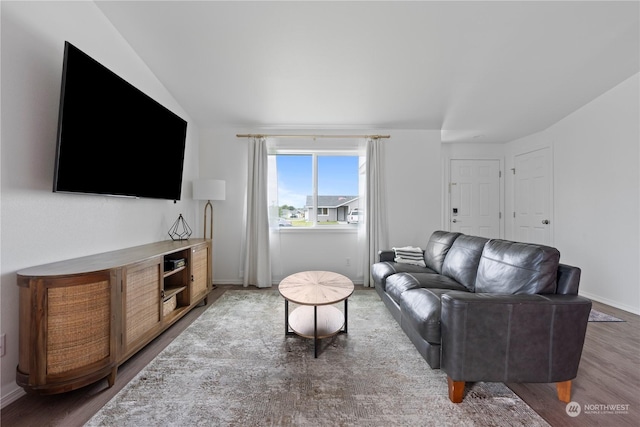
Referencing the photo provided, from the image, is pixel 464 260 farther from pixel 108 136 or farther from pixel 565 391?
pixel 108 136

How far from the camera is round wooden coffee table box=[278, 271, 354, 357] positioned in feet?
6.05

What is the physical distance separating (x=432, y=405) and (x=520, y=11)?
295cm

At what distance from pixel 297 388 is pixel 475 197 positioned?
4361 mm

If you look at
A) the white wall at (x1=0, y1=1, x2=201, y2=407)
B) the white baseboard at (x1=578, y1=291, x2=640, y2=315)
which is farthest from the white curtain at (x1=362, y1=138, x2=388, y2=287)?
the white wall at (x1=0, y1=1, x2=201, y2=407)

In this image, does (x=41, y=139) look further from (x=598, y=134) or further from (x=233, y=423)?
(x=598, y=134)

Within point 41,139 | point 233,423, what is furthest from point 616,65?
point 41,139

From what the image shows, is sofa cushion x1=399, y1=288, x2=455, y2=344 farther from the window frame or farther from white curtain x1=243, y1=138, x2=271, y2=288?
white curtain x1=243, y1=138, x2=271, y2=288

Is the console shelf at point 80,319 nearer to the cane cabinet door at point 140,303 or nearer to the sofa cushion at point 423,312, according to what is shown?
the cane cabinet door at point 140,303

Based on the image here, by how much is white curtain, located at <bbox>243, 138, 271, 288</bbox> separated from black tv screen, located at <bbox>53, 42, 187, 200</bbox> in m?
1.09

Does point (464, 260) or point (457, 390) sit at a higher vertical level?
point (464, 260)

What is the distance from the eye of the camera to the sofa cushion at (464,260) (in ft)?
7.11

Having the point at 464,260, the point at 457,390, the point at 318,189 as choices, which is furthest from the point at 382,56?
the point at 457,390

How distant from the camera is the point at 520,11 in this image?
6.45ft

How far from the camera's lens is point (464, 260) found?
7.48 ft
